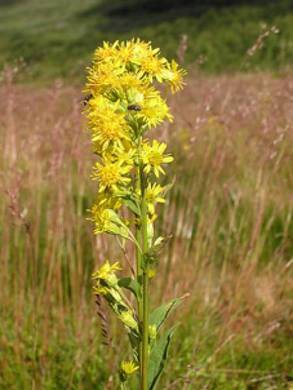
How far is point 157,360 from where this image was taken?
1511mm

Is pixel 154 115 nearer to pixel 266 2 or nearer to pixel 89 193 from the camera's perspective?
pixel 89 193

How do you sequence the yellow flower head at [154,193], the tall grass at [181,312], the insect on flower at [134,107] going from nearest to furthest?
the insect on flower at [134,107]
the yellow flower head at [154,193]
the tall grass at [181,312]

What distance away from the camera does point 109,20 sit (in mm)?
47062

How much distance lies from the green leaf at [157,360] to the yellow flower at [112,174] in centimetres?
39

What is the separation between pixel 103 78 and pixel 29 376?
1.36 m

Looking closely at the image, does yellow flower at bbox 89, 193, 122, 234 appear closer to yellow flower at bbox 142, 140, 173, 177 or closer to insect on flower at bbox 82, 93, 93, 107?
yellow flower at bbox 142, 140, 173, 177

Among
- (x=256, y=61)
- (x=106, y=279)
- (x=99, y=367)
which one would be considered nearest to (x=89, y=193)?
(x=99, y=367)

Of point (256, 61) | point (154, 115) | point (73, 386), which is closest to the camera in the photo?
point (154, 115)

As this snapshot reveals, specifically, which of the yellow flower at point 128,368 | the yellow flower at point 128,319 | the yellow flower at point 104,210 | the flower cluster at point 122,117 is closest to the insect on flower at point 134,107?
the flower cluster at point 122,117

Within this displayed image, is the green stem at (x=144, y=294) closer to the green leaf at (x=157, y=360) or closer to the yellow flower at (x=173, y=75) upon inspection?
the green leaf at (x=157, y=360)

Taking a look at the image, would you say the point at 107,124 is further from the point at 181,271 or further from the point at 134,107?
the point at 181,271

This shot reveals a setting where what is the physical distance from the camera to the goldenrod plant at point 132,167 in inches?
57.8

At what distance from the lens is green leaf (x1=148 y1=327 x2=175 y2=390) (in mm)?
1493

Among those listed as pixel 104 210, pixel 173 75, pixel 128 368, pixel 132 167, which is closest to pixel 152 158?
pixel 132 167
